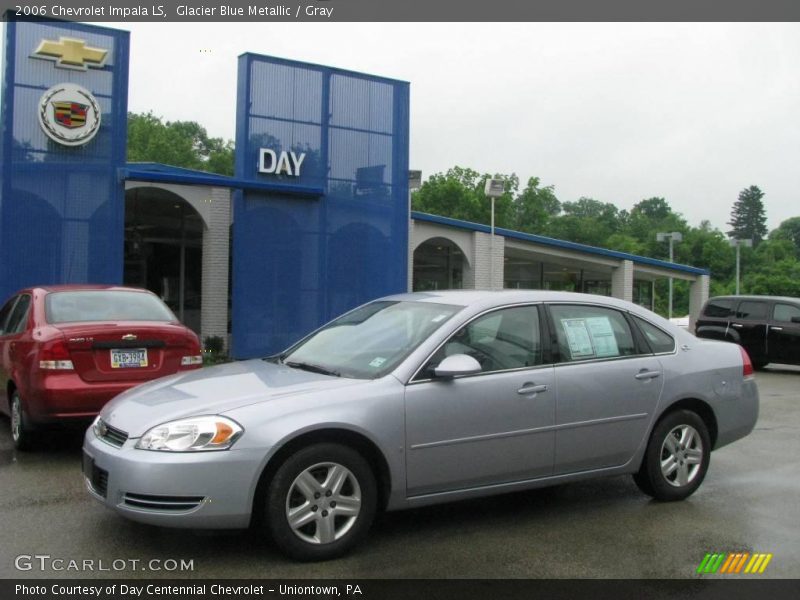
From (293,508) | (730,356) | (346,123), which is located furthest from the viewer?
(346,123)

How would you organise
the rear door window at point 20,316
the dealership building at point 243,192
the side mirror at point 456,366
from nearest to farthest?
the side mirror at point 456,366 < the rear door window at point 20,316 < the dealership building at point 243,192

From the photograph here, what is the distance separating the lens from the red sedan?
23.2ft

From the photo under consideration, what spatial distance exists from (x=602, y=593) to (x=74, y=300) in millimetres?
5671

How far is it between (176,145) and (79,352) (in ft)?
256

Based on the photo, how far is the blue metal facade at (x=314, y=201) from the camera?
16.4 metres

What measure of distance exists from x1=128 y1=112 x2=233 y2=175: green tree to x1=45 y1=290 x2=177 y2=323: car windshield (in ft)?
237

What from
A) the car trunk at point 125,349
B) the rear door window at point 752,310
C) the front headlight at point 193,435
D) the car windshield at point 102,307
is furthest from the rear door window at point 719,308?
the front headlight at point 193,435

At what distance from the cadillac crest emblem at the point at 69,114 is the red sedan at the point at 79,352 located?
6876 millimetres

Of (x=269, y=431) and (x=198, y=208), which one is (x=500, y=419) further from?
(x=198, y=208)

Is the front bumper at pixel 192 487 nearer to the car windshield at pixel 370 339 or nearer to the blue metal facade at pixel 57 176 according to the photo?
the car windshield at pixel 370 339

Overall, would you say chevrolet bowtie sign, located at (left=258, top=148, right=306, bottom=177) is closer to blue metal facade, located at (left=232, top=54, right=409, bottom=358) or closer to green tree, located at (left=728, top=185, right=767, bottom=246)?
blue metal facade, located at (left=232, top=54, right=409, bottom=358)

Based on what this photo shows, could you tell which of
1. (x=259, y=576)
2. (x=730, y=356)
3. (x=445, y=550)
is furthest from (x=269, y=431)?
(x=730, y=356)

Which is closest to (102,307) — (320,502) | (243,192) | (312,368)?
(312,368)

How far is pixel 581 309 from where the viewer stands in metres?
6.05
